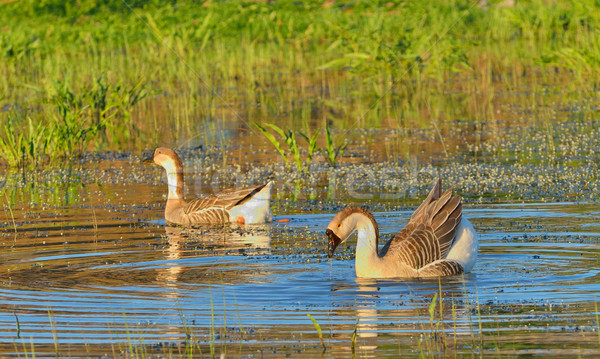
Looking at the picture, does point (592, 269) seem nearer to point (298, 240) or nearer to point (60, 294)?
point (298, 240)

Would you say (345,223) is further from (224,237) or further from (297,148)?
(297,148)

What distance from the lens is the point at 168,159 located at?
1286 cm

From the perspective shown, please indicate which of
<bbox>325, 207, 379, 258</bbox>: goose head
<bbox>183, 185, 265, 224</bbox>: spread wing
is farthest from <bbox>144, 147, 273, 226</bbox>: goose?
<bbox>325, 207, 379, 258</bbox>: goose head

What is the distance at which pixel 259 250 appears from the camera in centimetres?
995

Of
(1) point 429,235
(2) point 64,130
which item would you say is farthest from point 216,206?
(2) point 64,130

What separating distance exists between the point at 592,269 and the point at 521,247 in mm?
1164

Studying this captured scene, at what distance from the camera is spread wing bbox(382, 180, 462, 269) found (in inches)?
339

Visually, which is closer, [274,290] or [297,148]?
[274,290]

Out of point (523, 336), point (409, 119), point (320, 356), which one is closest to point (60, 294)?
point (320, 356)

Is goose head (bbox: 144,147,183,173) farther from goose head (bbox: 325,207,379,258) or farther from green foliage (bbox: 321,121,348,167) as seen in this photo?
goose head (bbox: 325,207,379,258)

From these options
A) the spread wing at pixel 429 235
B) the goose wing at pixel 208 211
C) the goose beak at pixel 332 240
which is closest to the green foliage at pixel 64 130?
the goose wing at pixel 208 211

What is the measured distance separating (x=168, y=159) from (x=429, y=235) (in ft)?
16.4

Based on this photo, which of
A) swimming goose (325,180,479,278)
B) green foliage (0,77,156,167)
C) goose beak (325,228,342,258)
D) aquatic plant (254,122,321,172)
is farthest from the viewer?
green foliage (0,77,156,167)

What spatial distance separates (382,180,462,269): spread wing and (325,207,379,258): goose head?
0.99 ft
